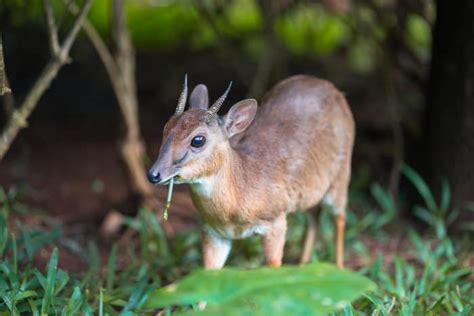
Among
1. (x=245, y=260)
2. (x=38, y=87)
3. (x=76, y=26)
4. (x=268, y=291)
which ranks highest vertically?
(x=76, y=26)

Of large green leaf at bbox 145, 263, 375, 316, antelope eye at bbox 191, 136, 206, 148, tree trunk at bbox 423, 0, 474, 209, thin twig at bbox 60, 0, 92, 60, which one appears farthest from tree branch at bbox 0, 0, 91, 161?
tree trunk at bbox 423, 0, 474, 209

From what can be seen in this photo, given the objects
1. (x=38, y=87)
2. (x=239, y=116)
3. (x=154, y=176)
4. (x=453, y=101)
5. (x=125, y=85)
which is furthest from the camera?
(x=453, y=101)

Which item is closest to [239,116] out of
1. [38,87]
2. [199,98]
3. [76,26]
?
[199,98]

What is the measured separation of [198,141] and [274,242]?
1016 mm

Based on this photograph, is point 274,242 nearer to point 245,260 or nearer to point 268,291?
point 245,260

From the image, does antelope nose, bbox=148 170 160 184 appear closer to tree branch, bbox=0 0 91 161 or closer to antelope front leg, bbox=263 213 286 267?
antelope front leg, bbox=263 213 286 267

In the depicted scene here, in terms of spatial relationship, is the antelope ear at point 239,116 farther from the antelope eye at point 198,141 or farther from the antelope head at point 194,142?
the antelope eye at point 198,141

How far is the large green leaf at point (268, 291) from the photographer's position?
2877 mm

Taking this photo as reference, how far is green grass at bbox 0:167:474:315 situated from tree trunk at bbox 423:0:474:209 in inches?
7.7

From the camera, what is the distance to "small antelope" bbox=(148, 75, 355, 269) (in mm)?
4285

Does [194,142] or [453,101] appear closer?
[194,142]

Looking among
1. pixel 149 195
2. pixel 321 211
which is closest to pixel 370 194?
pixel 321 211

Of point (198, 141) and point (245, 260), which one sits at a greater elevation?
point (198, 141)

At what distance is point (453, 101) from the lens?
257 inches
